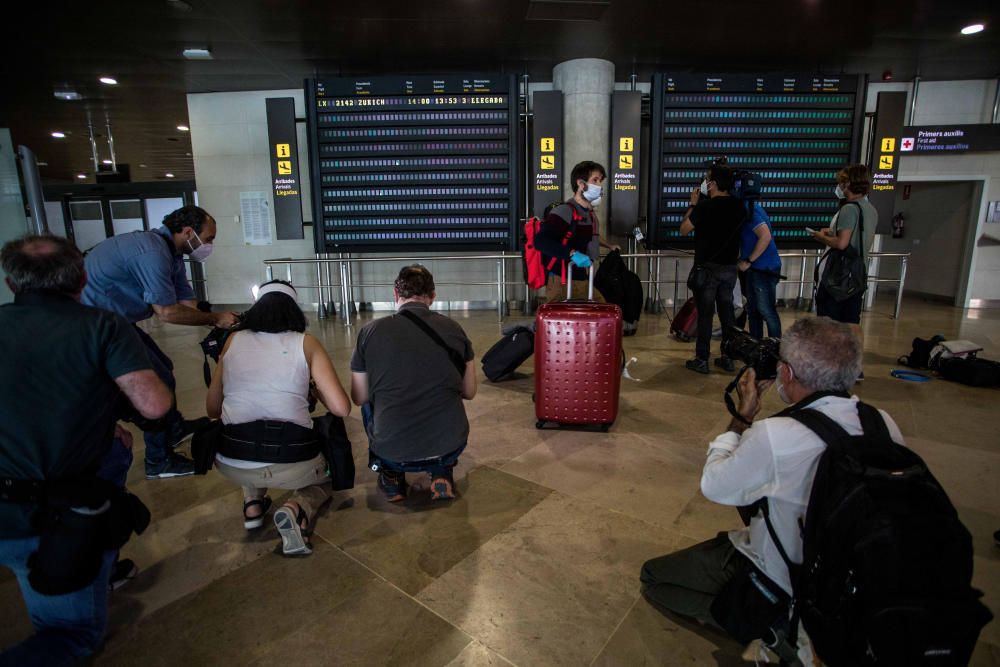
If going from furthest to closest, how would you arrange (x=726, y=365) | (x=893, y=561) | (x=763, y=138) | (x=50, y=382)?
(x=763, y=138), (x=726, y=365), (x=50, y=382), (x=893, y=561)

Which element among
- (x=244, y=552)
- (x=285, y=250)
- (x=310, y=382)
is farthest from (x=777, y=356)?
(x=285, y=250)

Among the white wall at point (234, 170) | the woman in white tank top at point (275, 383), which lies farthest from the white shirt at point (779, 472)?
the white wall at point (234, 170)

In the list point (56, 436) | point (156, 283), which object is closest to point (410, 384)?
point (56, 436)

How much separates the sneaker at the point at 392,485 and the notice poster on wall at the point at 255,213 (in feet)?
23.4

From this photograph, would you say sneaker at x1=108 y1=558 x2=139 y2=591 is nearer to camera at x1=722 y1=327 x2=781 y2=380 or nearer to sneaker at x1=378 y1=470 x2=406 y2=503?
sneaker at x1=378 y1=470 x2=406 y2=503

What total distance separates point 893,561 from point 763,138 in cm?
742

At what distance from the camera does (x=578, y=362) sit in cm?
354

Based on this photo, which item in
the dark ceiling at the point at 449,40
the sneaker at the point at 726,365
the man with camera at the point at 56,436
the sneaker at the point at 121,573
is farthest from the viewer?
the dark ceiling at the point at 449,40

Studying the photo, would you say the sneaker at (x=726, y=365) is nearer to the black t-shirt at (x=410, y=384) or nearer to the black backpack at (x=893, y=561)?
the black t-shirt at (x=410, y=384)

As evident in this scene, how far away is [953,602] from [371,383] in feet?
7.28

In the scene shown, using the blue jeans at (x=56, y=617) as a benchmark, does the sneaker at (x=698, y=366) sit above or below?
below

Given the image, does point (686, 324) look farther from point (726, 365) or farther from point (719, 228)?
point (719, 228)

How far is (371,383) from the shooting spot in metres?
2.63

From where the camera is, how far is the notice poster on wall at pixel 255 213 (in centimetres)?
864
